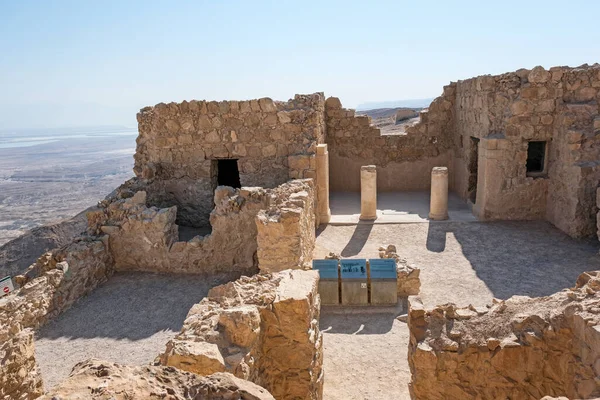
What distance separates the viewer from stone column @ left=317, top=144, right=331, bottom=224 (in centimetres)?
1062

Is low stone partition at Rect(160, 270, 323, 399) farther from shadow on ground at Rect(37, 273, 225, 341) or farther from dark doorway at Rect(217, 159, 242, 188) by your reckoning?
dark doorway at Rect(217, 159, 242, 188)

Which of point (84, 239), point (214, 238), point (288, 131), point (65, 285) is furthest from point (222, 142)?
point (65, 285)

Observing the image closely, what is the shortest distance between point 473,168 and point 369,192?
321 cm

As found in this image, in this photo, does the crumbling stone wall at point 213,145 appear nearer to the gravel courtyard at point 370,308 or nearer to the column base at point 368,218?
the column base at point 368,218

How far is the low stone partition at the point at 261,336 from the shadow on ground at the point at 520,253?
4310 millimetres

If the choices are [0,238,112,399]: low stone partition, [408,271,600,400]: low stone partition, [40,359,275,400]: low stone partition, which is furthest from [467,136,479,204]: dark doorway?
[40,359,275,400]: low stone partition

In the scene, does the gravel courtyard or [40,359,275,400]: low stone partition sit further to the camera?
the gravel courtyard

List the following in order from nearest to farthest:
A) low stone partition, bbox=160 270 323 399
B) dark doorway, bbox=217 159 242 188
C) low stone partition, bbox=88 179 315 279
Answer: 1. low stone partition, bbox=160 270 323 399
2. low stone partition, bbox=88 179 315 279
3. dark doorway, bbox=217 159 242 188

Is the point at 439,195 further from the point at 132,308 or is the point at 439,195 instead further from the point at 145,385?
the point at 145,385

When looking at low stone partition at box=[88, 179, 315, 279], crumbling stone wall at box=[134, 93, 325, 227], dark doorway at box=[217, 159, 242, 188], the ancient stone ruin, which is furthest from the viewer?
dark doorway at box=[217, 159, 242, 188]

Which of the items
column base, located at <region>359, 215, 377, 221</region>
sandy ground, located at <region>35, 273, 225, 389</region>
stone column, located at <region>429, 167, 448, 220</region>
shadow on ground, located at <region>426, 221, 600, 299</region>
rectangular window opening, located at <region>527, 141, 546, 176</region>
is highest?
rectangular window opening, located at <region>527, 141, 546, 176</region>

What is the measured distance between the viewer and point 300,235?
734cm

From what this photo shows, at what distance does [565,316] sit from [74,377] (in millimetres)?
3591

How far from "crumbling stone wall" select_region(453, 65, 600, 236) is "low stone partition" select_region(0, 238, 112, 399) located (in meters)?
8.48
